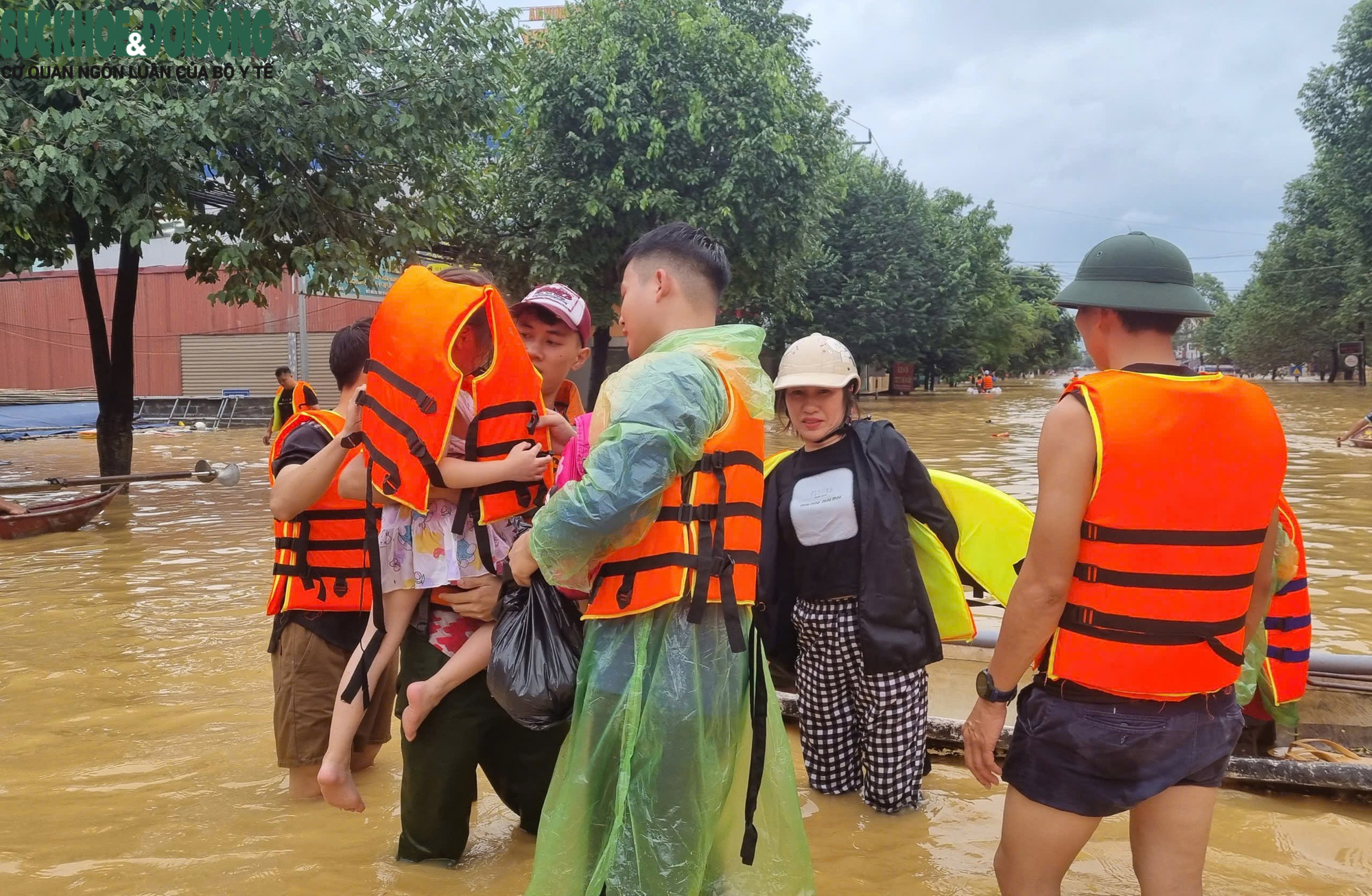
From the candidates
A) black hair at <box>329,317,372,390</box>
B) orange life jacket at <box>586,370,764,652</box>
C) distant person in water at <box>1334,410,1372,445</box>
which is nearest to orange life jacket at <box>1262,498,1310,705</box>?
orange life jacket at <box>586,370,764,652</box>

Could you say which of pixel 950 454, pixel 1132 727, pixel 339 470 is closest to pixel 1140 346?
pixel 1132 727

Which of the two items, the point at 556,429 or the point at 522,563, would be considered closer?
the point at 522,563

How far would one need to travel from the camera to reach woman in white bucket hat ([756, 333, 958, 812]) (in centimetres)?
380

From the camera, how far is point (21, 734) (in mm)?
5016

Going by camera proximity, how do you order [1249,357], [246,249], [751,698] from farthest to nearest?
[1249,357], [246,249], [751,698]

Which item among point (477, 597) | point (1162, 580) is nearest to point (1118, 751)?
point (1162, 580)

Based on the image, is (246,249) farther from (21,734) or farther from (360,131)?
(21,734)

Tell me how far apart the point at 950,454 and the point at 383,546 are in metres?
17.0

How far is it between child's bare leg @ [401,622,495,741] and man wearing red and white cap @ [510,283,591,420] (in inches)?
32.1

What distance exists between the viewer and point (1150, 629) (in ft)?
7.46

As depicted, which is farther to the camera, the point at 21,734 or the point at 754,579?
the point at 21,734

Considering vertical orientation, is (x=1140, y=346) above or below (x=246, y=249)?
below

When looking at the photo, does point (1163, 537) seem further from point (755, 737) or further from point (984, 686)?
point (755, 737)

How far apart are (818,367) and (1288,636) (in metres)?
2.04
